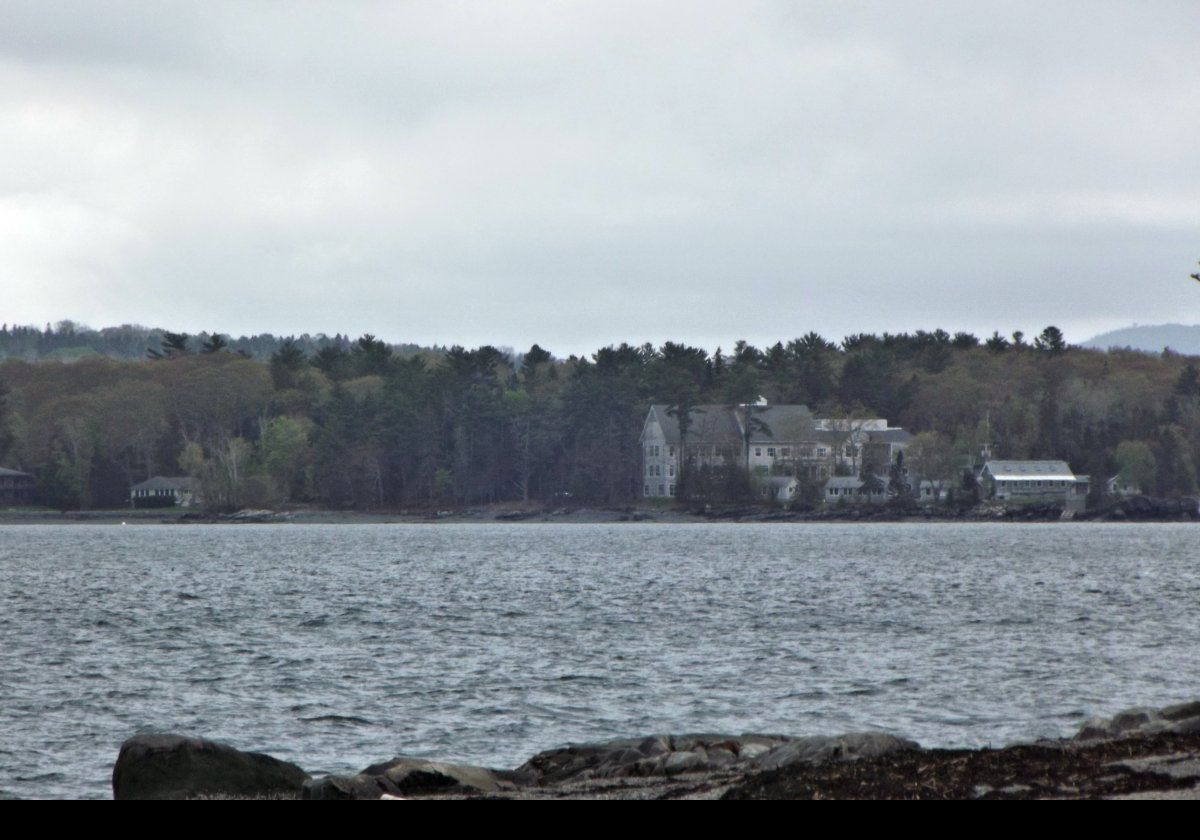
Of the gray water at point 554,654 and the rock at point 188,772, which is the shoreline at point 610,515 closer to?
the gray water at point 554,654

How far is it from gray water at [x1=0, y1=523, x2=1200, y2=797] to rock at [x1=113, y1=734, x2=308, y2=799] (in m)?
4.01

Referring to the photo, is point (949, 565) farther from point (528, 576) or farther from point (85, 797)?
point (85, 797)

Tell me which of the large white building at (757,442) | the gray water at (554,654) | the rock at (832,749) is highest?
the large white building at (757,442)

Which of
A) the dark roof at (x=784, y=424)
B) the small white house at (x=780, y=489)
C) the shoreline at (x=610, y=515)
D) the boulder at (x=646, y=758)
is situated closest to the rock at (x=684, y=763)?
the boulder at (x=646, y=758)

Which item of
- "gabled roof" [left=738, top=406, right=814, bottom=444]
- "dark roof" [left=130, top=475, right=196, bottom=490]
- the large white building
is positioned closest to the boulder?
the large white building

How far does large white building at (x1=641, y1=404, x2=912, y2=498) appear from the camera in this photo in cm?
17788

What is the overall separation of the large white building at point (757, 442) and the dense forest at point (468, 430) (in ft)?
7.84

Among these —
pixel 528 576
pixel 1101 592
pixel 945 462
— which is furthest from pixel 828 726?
pixel 945 462

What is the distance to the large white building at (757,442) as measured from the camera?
177875mm

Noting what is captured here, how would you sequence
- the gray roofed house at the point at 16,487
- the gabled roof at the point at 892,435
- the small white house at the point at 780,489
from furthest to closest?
the gray roofed house at the point at 16,487
the gabled roof at the point at 892,435
the small white house at the point at 780,489

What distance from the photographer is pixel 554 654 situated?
38656 mm

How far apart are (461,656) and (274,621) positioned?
12826 millimetres

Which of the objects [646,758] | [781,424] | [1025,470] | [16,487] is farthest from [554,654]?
[16,487]

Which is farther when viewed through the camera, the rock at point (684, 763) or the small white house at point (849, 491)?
the small white house at point (849, 491)
